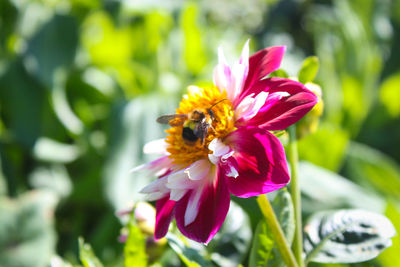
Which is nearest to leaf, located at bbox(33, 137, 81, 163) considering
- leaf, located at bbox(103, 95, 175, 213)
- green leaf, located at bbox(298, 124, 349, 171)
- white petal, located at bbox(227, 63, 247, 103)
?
leaf, located at bbox(103, 95, 175, 213)

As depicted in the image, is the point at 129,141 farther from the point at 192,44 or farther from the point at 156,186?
the point at 156,186

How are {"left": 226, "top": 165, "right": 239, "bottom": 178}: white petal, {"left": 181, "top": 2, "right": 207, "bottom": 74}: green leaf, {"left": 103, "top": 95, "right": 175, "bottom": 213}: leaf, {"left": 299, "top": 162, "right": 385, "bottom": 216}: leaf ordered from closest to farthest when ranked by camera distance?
{"left": 226, "top": 165, "right": 239, "bottom": 178}: white petal, {"left": 299, "top": 162, "right": 385, "bottom": 216}: leaf, {"left": 103, "top": 95, "right": 175, "bottom": 213}: leaf, {"left": 181, "top": 2, "right": 207, "bottom": 74}: green leaf

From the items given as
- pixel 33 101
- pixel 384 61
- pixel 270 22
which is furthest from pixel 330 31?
pixel 33 101

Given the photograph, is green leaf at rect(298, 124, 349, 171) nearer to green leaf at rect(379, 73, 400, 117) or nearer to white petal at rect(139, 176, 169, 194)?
green leaf at rect(379, 73, 400, 117)

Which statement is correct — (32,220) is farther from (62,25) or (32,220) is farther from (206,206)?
(62,25)

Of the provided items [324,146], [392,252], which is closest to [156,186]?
[392,252]

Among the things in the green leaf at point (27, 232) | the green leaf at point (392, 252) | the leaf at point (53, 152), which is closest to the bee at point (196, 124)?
the green leaf at point (392, 252)
